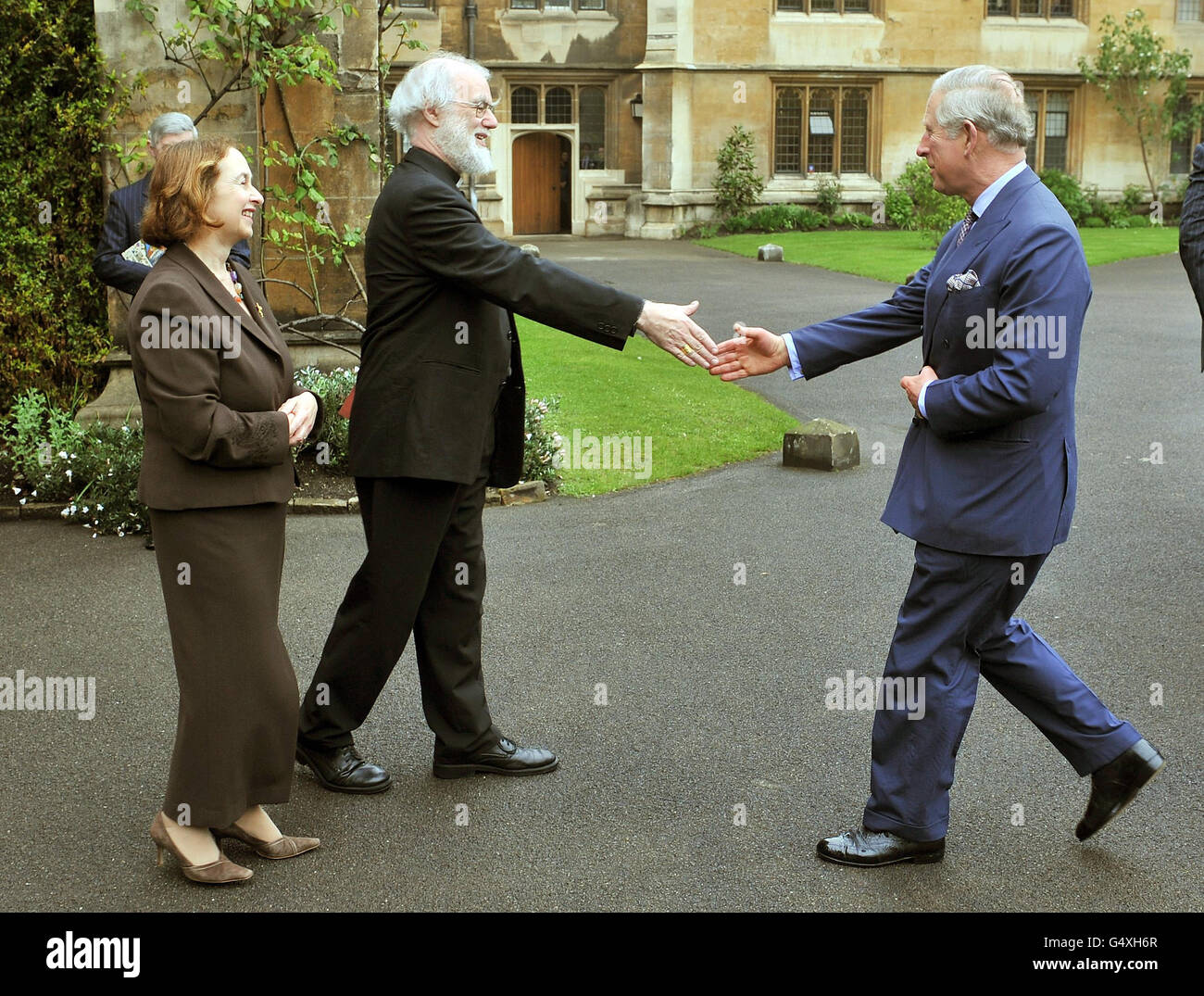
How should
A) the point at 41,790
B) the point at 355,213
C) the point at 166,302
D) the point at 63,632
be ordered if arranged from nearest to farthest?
1. the point at 166,302
2. the point at 41,790
3. the point at 63,632
4. the point at 355,213

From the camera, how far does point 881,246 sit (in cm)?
2852

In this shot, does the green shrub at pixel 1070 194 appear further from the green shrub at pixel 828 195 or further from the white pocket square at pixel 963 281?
the white pocket square at pixel 963 281

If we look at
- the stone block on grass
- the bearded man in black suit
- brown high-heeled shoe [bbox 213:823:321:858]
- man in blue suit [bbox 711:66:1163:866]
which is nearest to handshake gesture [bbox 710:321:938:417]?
the bearded man in black suit

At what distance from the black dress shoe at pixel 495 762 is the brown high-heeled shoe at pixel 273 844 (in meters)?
0.69

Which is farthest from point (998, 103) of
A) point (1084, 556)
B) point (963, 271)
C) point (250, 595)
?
point (1084, 556)

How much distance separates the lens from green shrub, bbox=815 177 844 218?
35500 mm

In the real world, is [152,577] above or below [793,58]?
below

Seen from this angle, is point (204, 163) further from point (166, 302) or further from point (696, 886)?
point (696, 886)

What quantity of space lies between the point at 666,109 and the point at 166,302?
32.2 m

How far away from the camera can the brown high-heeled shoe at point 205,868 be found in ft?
13.7

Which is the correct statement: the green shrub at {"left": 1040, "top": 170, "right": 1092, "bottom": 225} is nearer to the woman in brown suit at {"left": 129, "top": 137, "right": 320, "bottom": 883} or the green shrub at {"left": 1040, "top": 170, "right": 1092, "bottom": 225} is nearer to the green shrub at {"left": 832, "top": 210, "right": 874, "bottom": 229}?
the green shrub at {"left": 832, "top": 210, "right": 874, "bottom": 229}

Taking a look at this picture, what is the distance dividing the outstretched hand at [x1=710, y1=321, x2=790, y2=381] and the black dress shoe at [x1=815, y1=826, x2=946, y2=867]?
64.8 inches

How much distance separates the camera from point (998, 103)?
4039mm

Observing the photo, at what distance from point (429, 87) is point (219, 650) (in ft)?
6.40
